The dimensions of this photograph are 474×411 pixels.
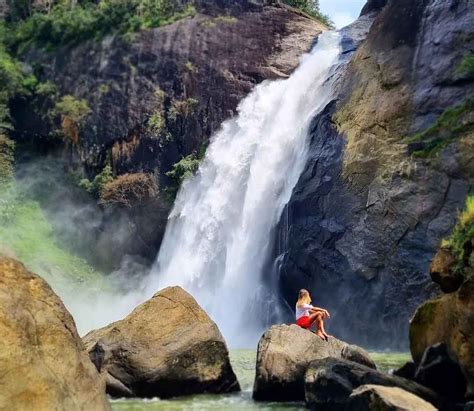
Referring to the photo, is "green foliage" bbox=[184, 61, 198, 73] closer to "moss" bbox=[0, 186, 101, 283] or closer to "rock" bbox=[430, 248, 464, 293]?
"moss" bbox=[0, 186, 101, 283]

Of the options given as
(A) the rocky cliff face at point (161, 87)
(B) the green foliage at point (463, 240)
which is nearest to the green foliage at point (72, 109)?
(A) the rocky cliff face at point (161, 87)

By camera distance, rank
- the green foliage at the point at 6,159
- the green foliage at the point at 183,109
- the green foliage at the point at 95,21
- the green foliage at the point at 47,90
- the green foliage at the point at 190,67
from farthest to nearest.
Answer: the green foliage at the point at 95,21
the green foliage at the point at 47,90
the green foliage at the point at 6,159
the green foliage at the point at 190,67
the green foliage at the point at 183,109

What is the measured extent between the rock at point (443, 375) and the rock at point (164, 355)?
4174 mm

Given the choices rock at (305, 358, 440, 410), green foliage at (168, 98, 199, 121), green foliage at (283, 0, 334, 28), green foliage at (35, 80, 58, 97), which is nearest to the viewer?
rock at (305, 358, 440, 410)

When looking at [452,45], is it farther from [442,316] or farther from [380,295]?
[442,316]

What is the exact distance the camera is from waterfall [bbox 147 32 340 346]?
2517cm

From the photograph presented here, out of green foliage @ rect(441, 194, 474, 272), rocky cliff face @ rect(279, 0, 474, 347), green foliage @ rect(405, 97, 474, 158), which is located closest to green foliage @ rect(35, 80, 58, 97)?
rocky cliff face @ rect(279, 0, 474, 347)

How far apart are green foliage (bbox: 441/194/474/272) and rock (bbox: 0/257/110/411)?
5.92 m

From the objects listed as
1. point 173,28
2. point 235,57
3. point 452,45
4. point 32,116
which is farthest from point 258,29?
point 452,45

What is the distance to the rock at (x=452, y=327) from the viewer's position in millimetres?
9352

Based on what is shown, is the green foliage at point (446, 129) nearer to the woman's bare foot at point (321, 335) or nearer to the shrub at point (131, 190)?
the woman's bare foot at point (321, 335)

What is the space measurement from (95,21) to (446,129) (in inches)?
1085

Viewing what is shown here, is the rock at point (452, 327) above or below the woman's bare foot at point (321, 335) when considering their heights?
above

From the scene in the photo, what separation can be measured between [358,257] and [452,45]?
25.0 ft
